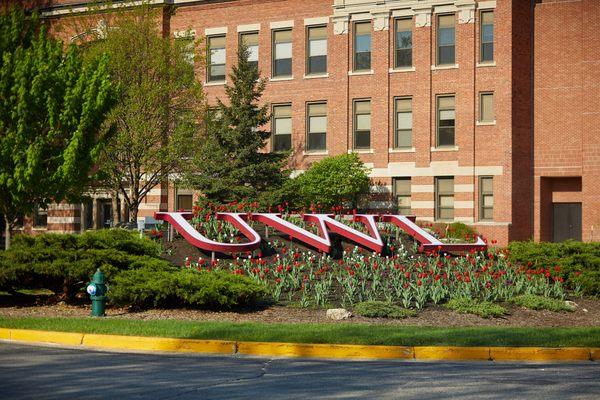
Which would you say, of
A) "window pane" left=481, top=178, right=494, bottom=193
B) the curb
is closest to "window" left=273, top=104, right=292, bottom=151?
"window pane" left=481, top=178, right=494, bottom=193

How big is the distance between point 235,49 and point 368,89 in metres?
7.04

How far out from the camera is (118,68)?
38.0m

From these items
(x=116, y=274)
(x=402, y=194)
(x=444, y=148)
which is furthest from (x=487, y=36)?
(x=116, y=274)

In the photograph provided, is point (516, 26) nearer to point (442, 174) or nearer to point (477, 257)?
point (442, 174)

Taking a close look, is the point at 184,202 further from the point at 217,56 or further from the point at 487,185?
the point at 487,185

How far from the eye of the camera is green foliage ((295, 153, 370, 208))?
136 feet

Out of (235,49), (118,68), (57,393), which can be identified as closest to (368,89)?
(235,49)

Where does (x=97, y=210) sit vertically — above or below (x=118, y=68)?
below

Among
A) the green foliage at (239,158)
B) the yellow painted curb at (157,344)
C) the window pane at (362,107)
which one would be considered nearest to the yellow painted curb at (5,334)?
the yellow painted curb at (157,344)

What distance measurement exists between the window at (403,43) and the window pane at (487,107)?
379cm

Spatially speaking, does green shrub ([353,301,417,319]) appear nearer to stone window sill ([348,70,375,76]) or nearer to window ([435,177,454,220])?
window ([435,177,454,220])

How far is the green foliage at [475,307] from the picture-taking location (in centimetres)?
2036

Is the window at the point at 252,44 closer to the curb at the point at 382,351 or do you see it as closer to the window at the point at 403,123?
the window at the point at 403,123

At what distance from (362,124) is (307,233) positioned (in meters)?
17.8
